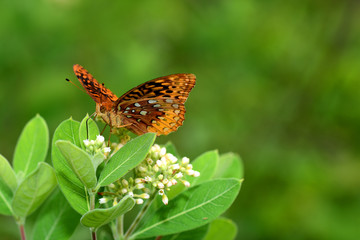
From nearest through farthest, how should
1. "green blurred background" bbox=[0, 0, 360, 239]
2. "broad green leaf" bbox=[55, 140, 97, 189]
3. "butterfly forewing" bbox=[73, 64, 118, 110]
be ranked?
"broad green leaf" bbox=[55, 140, 97, 189] → "butterfly forewing" bbox=[73, 64, 118, 110] → "green blurred background" bbox=[0, 0, 360, 239]

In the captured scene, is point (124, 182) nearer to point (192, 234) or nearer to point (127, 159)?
point (127, 159)

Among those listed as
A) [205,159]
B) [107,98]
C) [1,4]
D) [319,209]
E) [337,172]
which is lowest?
[319,209]

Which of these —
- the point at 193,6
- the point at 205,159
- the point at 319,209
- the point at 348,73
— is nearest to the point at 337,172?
the point at 319,209

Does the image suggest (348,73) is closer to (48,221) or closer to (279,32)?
(279,32)

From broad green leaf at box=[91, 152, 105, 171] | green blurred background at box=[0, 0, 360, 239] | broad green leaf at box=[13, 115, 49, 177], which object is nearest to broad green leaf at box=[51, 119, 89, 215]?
broad green leaf at box=[91, 152, 105, 171]

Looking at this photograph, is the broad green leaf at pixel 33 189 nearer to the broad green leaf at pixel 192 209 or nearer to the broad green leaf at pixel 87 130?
the broad green leaf at pixel 87 130

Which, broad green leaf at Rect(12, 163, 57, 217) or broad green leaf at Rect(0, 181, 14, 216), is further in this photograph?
broad green leaf at Rect(0, 181, 14, 216)

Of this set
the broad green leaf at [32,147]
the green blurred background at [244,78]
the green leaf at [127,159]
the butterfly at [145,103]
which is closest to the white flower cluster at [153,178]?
the green leaf at [127,159]

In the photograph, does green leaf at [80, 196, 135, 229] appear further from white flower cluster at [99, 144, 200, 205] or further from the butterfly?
the butterfly
